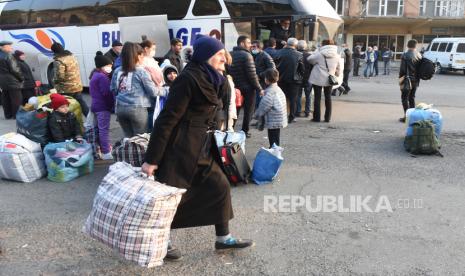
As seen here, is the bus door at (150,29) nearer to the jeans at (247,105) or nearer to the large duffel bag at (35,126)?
the jeans at (247,105)

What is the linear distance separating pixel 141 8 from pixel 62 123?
6.69 meters

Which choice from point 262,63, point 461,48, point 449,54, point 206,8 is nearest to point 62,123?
point 262,63

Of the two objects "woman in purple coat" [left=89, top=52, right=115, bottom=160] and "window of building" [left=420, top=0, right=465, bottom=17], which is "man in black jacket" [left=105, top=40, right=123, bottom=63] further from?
"window of building" [left=420, top=0, right=465, bottom=17]

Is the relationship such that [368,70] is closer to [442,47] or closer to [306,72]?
[442,47]

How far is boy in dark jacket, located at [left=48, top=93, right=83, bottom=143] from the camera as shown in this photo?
582cm

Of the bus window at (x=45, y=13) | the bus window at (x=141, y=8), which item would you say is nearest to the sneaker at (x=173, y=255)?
the bus window at (x=141, y=8)

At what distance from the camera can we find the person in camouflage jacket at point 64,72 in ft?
24.8

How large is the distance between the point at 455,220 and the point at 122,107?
4.16 metres

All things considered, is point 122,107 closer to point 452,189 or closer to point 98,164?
point 98,164

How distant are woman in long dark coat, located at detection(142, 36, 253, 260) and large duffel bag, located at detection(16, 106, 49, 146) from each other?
11.3 feet

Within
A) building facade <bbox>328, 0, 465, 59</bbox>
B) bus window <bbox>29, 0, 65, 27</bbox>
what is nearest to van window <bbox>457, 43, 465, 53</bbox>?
building facade <bbox>328, 0, 465, 59</bbox>

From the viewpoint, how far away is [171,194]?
114 inches

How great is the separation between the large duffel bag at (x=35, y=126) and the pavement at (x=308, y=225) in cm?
63

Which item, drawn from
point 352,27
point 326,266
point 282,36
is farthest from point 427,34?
point 326,266
